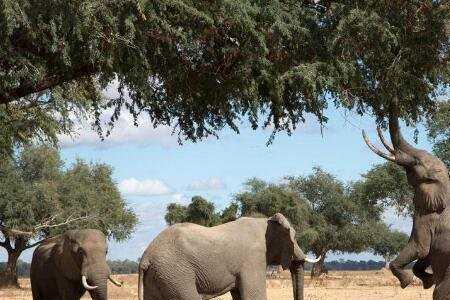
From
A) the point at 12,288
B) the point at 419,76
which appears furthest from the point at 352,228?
the point at 419,76

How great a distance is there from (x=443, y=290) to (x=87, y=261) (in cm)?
831

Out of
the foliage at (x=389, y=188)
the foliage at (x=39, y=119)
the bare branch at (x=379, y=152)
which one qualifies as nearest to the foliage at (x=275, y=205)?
the foliage at (x=389, y=188)

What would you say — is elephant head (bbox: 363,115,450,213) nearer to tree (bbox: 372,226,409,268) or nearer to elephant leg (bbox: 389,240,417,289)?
elephant leg (bbox: 389,240,417,289)

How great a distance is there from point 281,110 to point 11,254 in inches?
1543

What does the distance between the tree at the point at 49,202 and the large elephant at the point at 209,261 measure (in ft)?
114

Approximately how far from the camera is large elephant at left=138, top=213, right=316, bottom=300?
13523mm

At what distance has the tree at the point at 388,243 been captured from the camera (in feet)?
315

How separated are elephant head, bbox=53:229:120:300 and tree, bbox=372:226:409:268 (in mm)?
76463

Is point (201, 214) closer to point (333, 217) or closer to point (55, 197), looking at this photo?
point (55, 197)

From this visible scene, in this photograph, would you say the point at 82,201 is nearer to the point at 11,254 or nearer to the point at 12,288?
the point at 11,254

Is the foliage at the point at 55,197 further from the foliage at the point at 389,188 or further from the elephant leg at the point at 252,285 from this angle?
the elephant leg at the point at 252,285

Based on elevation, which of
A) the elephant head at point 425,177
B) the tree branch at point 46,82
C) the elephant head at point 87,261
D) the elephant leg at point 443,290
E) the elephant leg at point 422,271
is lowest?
the elephant leg at point 443,290

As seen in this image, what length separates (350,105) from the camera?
53.0 feet

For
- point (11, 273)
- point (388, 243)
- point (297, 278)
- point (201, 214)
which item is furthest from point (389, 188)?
point (297, 278)
